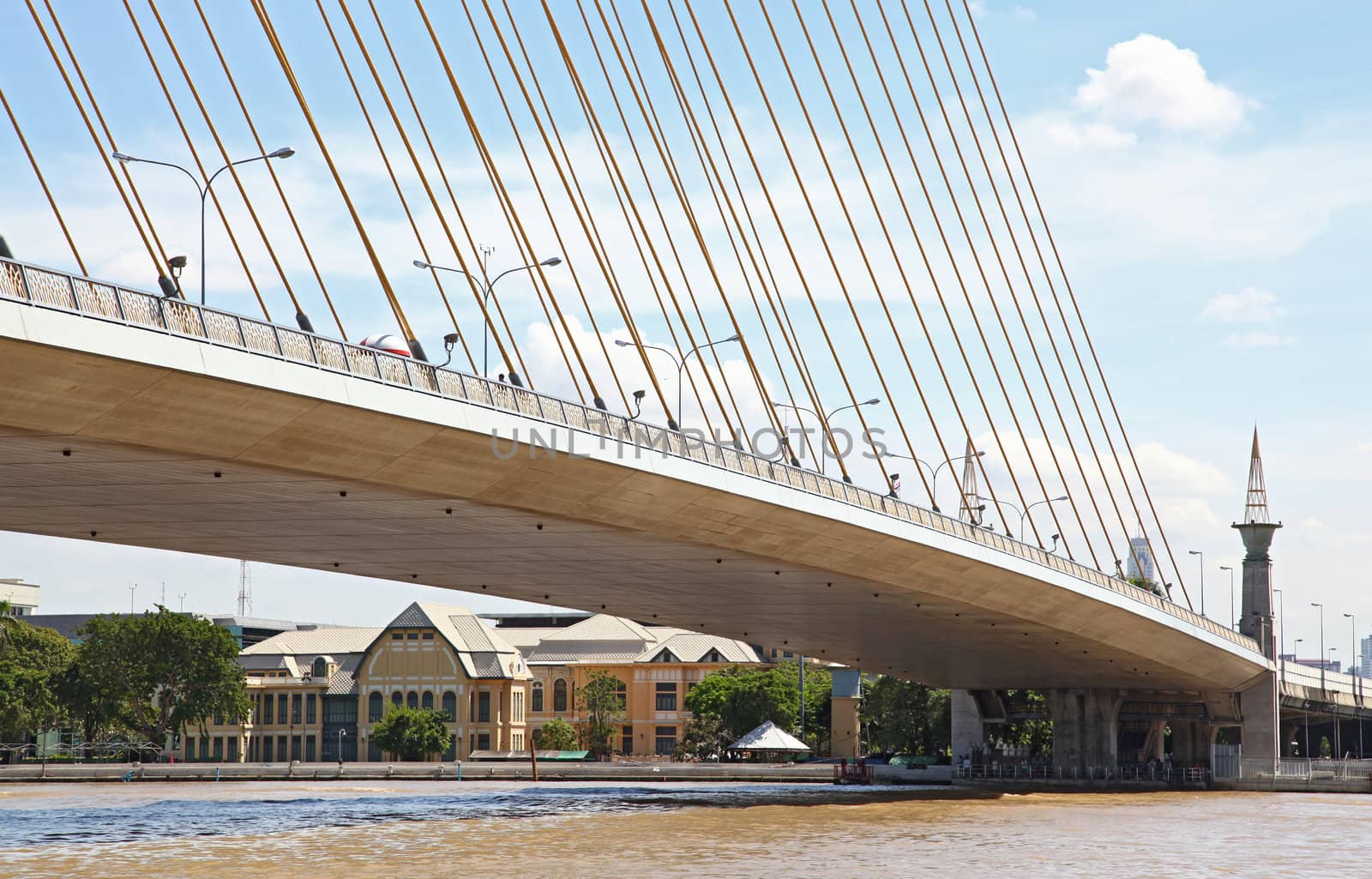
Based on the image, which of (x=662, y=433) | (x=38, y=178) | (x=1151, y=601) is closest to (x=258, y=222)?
(x=38, y=178)

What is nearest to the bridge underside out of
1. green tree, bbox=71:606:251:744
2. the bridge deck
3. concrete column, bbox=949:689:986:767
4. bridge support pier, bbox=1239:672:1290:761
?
the bridge deck

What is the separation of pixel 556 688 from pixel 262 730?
69.1 ft

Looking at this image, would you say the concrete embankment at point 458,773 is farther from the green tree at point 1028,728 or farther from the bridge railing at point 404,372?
the bridge railing at point 404,372

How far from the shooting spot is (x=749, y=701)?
101 metres

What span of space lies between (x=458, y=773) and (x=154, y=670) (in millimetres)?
21784

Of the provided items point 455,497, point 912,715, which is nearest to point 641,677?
point 912,715

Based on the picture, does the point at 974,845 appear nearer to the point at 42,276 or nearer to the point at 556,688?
the point at 42,276

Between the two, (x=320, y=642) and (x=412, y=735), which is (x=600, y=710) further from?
(x=320, y=642)

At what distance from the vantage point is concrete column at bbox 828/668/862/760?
114 m

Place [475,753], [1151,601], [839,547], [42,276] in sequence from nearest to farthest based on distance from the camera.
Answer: [42,276]
[839,547]
[1151,601]
[475,753]

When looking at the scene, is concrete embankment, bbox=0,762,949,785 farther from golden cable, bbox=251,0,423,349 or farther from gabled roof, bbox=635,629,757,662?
golden cable, bbox=251,0,423,349

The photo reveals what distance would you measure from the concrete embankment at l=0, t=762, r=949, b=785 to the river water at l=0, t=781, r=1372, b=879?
49.2 ft

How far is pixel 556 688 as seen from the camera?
119375 mm

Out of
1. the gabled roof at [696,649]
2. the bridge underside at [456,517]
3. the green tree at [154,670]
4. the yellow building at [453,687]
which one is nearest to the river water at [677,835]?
the bridge underside at [456,517]
